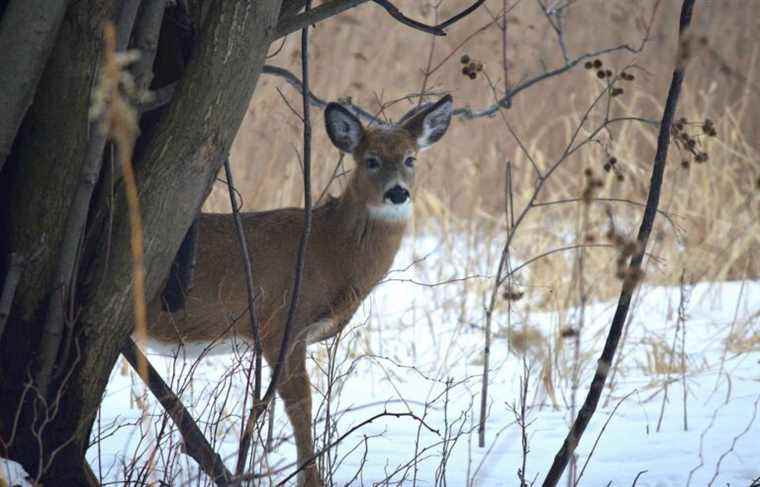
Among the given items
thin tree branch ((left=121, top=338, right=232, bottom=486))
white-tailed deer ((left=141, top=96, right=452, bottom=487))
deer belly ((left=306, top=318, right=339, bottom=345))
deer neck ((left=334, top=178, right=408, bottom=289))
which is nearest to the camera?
thin tree branch ((left=121, top=338, right=232, bottom=486))

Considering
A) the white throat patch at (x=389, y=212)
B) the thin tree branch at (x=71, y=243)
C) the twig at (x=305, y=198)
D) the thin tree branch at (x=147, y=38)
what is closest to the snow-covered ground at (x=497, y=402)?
the twig at (x=305, y=198)

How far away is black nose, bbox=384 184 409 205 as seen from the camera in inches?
223

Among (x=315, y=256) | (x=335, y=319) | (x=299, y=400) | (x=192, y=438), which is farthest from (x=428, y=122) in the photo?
(x=192, y=438)

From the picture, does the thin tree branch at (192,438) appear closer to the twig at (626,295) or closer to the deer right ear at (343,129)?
the twig at (626,295)

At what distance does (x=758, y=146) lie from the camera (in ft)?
29.7

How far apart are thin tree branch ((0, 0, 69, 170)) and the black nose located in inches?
120

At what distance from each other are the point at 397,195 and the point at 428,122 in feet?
1.70

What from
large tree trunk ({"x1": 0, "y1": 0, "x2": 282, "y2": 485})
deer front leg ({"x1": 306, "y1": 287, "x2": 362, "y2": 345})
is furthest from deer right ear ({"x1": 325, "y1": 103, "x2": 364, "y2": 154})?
large tree trunk ({"x1": 0, "y1": 0, "x2": 282, "y2": 485})

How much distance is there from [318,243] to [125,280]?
2779 mm

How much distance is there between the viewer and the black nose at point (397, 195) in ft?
18.6

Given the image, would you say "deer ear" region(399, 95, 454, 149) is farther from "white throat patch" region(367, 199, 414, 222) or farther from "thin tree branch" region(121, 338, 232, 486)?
"thin tree branch" region(121, 338, 232, 486)

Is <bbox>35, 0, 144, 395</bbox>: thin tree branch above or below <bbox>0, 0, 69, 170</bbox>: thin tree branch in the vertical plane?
below

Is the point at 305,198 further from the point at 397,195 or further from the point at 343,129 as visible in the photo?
the point at 343,129

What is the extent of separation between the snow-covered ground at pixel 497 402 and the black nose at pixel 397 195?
73cm
